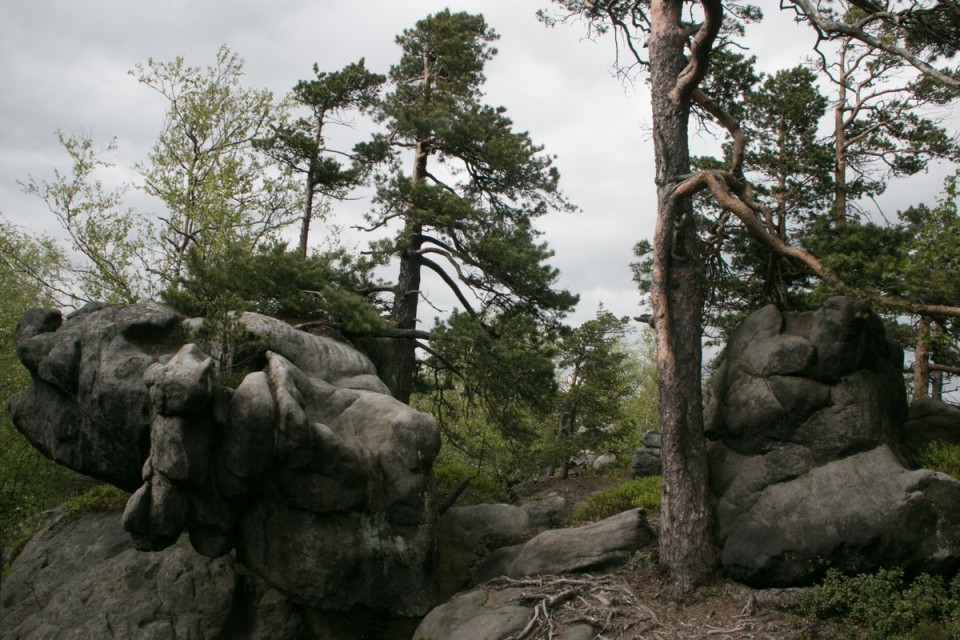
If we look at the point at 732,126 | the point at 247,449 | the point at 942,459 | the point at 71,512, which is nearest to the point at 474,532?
the point at 247,449

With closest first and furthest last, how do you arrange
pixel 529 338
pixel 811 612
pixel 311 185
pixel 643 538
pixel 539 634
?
pixel 811 612 → pixel 539 634 → pixel 643 538 → pixel 529 338 → pixel 311 185

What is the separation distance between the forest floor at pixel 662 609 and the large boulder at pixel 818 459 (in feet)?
1.60

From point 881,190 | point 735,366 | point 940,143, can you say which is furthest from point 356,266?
point 940,143

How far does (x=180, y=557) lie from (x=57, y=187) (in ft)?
40.4

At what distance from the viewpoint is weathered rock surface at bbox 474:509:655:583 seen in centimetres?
1151

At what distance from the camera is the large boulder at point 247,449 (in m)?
9.91

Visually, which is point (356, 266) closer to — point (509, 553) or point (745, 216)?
point (509, 553)

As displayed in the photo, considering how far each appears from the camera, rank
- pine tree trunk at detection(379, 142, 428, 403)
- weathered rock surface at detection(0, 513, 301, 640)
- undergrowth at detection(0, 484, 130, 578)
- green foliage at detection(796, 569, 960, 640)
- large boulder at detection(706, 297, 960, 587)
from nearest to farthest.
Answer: green foliage at detection(796, 569, 960, 640) < large boulder at detection(706, 297, 960, 587) < weathered rock surface at detection(0, 513, 301, 640) < undergrowth at detection(0, 484, 130, 578) < pine tree trunk at detection(379, 142, 428, 403)

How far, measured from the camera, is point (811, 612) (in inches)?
366

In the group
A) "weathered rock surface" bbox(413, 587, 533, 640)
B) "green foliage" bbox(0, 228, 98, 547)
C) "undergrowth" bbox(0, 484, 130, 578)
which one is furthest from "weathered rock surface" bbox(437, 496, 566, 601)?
"green foliage" bbox(0, 228, 98, 547)

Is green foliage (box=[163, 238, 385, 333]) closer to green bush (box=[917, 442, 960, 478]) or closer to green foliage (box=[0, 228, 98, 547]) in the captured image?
green foliage (box=[0, 228, 98, 547])

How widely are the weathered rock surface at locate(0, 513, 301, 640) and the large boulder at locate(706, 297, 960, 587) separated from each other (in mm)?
7895

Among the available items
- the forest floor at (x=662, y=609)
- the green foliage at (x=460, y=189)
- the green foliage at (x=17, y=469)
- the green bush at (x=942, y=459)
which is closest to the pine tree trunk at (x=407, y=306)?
the green foliage at (x=460, y=189)

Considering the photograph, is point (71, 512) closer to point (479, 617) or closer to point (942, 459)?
point (479, 617)
